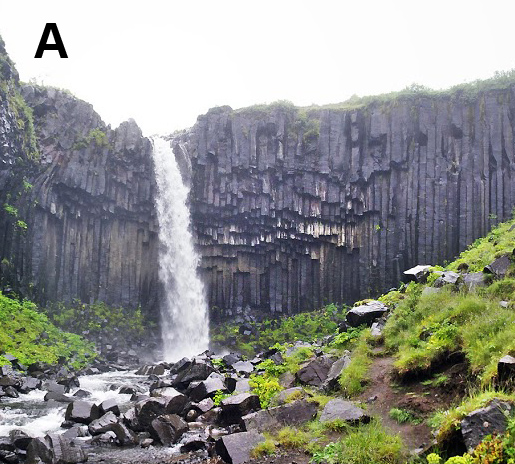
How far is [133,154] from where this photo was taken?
111 feet

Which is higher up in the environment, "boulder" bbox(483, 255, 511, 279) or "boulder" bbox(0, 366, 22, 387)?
"boulder" bbox(483, 255, 511, 279)

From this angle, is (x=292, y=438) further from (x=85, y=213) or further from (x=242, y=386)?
(x=85, y=213)

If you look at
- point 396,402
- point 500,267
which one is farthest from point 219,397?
point 500,267

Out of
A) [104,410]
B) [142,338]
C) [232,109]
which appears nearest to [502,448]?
[104,410]

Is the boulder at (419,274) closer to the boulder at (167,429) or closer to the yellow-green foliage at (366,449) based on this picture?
the yellow-green foliage at (366,449)

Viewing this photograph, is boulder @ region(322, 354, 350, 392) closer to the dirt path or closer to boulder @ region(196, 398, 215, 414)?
the dirt path

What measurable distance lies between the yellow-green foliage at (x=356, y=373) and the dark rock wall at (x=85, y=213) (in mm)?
23047

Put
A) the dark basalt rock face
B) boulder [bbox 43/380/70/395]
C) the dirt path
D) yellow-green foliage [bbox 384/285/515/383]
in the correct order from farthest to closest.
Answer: the dark basalt rock face, boulder [bbox 43/380/70/395], yellow-green foliage [bbox 384/285/515/383], the dirt path

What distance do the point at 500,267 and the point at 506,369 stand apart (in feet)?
19.3

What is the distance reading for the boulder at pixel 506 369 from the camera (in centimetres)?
671

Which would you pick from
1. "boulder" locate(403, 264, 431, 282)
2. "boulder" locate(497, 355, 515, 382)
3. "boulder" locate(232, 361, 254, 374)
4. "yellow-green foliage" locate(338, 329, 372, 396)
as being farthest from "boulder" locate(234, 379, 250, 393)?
"boulder" locate(497, 355, 515, 382)

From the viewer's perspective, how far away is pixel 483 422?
5859mm

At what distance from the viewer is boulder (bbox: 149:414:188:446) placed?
37.1 feet

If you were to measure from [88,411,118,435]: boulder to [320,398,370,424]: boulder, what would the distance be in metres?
5.96
